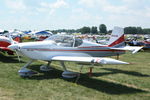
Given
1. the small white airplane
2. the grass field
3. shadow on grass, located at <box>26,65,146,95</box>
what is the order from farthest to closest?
the small white airplane < shadow on grass, located at <box>26,65,146,95</box> < the grass field

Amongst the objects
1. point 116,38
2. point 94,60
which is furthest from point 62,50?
point 116,38

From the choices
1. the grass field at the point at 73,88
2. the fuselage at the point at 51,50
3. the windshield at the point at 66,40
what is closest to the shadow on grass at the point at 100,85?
the grass field at the point at 73,88

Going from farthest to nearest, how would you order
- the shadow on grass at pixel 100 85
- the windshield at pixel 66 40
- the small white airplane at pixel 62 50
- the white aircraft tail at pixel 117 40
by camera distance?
the white aircraft tail at pixel 117 40 → the windshield at pixel 66 40 → the small white airplane at pixel 62 50 → the shadow on grass at pixel 100 85

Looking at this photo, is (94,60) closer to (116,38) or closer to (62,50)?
(62,50)

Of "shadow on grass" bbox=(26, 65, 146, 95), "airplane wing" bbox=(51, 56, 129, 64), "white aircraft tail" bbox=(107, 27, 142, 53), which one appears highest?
"white aircraft tail" bbox=(107, 27, 142, 53)

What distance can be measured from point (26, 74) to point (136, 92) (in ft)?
14.6

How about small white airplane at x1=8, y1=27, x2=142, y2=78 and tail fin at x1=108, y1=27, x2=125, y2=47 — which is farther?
tail fin at x1=108, y1=27, x2=125, y2=47

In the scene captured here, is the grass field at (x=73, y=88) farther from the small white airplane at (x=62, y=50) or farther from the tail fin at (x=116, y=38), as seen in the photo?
the tail fin at (x=116, y=38)

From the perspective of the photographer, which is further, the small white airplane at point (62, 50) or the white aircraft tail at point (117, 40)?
the white aircraft tail at point (117, 40)

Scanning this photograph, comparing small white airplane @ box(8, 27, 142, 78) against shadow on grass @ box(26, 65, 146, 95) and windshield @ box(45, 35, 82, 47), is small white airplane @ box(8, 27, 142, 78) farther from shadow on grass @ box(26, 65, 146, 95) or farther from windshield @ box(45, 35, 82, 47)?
shadow on grass @ box(26, 65, 146, 95)

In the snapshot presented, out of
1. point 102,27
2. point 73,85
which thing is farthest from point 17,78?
point 102,27

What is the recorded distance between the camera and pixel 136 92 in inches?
284

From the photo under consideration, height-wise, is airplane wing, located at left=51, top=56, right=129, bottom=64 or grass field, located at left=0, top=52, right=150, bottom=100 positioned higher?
airplane wing, located at left=51, top=56, right=129, bottom=64

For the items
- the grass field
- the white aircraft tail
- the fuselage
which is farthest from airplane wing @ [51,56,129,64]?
the white aircraft tail
